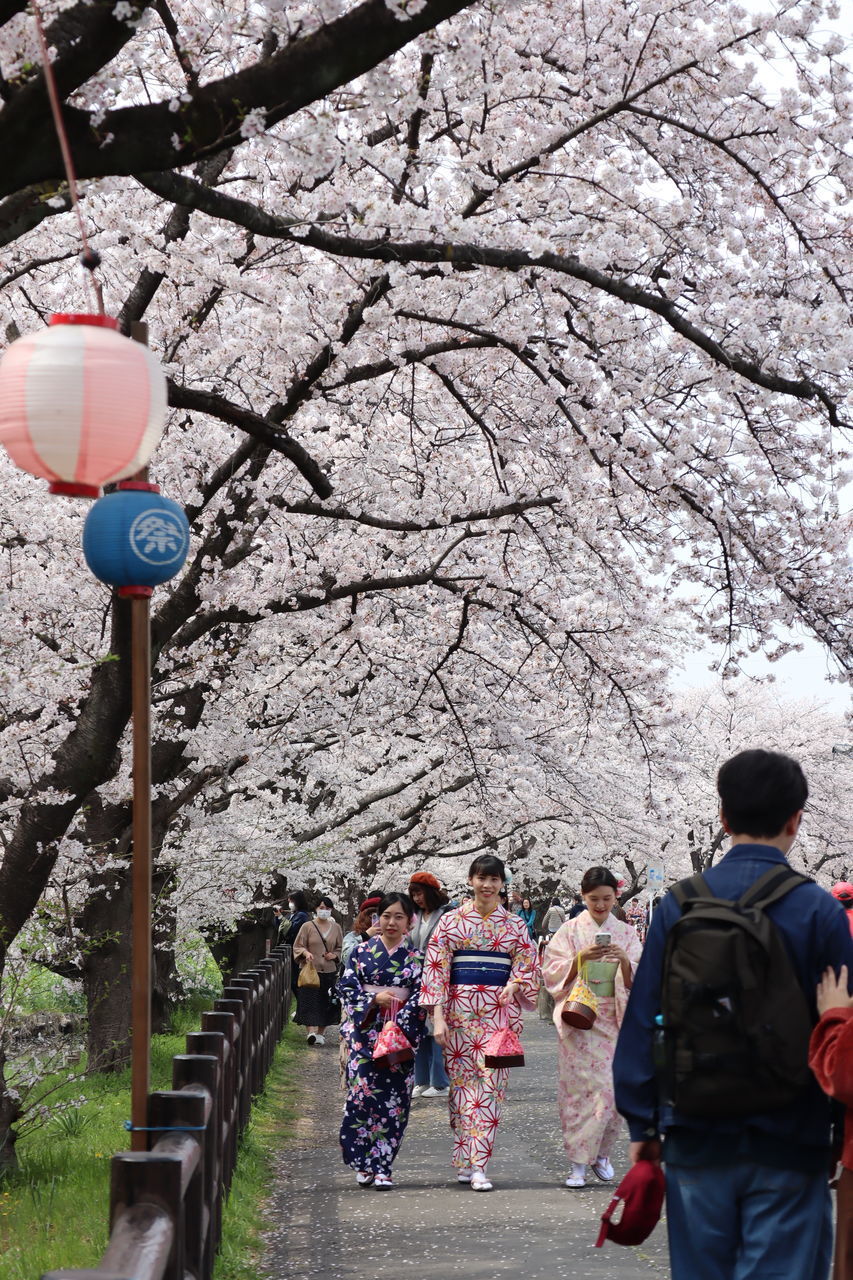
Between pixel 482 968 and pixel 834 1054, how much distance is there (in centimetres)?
553

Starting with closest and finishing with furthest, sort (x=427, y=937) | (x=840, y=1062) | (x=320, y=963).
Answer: (x=840, y=1062), (x=427, y=937), (x=320, y=963)

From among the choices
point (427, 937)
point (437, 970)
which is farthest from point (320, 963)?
point (437, 970)

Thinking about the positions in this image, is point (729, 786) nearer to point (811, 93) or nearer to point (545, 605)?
point (811, 93)

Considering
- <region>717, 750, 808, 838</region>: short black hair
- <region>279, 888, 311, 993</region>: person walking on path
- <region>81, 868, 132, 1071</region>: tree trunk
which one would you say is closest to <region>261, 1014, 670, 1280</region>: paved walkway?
<region>81, 868, 132, 1071</region>: tree trunk

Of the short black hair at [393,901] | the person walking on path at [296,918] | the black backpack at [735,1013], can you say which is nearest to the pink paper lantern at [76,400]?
the black backpack at [735,1013]

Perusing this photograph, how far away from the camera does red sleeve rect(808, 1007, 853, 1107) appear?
3320 mm

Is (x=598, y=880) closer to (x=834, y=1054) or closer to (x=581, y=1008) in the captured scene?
(x=581, y=1008)

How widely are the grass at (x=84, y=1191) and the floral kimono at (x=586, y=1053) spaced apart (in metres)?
1.84

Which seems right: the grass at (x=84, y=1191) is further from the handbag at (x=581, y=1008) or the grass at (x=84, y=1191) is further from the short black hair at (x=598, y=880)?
the short black hair at (x=598, y=880)

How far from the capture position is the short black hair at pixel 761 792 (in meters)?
3.74

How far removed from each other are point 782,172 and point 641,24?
113 cm

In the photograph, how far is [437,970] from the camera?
8766 mm

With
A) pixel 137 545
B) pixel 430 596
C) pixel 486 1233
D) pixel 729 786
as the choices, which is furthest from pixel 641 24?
pixel 430 596

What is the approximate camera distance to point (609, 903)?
871 centimetres
